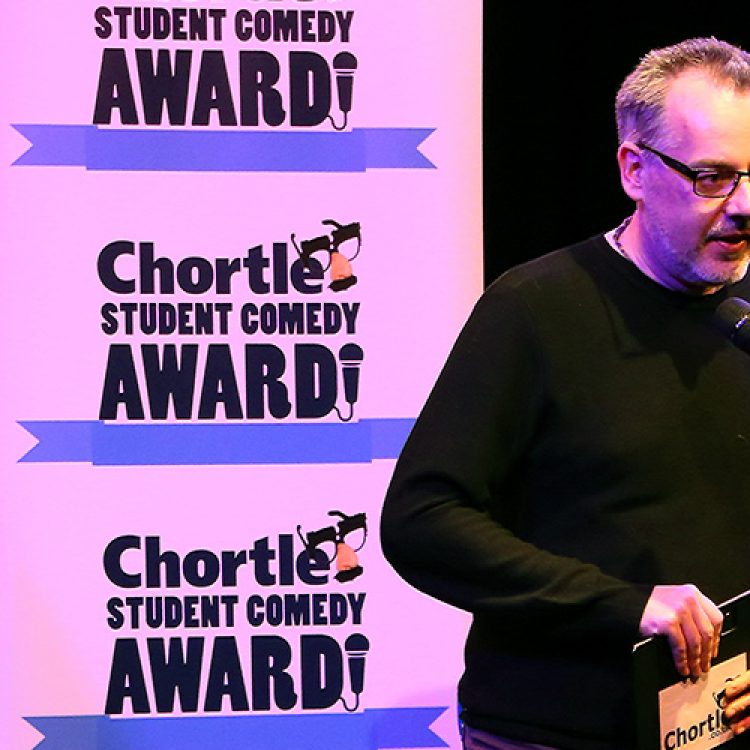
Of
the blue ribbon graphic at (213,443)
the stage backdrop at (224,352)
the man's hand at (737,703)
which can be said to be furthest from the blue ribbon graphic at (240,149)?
the man's hand at (737,703)

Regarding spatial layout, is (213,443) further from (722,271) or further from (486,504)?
(722,271)

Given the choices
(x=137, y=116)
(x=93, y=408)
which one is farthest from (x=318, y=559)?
(x=137, y=116)

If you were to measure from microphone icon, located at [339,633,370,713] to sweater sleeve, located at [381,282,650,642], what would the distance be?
1.24 m

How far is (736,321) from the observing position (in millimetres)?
1646

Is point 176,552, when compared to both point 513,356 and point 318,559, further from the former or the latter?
point 513,356

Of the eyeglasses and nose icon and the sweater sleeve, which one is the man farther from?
the eyeglasses and nose icon

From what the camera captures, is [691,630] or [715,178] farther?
[715,178]

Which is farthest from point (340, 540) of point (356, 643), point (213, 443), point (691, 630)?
point (691, 630)

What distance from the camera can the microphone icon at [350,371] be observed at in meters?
3.05

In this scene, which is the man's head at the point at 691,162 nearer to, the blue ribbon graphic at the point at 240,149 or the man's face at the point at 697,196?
the man's face at the point at 697,196

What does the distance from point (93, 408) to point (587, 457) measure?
1.48 metres

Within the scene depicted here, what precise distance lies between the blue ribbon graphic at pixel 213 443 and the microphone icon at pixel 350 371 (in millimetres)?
50

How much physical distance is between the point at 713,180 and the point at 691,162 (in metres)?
0.04

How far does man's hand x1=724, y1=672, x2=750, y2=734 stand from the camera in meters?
1.71
